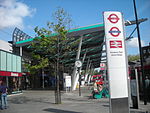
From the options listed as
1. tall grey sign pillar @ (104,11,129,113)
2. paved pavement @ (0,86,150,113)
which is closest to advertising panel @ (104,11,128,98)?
tall grey sign pillar @ (104,11,129,113)

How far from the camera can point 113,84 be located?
7371 mm

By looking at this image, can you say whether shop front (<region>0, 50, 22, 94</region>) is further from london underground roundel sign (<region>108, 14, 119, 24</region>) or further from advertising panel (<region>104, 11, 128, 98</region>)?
london underground roundel sign (<region>108, 14, 119, 24</region>)

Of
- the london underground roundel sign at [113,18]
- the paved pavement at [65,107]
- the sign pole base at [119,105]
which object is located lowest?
the paved pavement at [65,107]

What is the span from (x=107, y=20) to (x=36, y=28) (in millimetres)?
7659

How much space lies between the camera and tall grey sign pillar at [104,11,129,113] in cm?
734

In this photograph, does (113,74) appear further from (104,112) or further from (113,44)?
(104,112)

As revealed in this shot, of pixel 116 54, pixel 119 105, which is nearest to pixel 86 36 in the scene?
pixel 116 54

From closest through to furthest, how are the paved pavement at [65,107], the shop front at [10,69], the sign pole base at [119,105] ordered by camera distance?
the sign pole base at [119,105]
the paved pavement at [65,107]
the shop front at [10,69]

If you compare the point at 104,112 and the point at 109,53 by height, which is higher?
the point at 109,53

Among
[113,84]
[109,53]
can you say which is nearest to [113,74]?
[113,84]

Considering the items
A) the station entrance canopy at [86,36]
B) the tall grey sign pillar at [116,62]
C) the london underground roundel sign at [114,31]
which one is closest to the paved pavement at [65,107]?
the tall grey sign pillar at [116,62]

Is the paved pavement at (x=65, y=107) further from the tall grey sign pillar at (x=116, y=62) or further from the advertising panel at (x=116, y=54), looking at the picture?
the advertising panel at (x=116, y=54)

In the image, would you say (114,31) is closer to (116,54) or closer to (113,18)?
(113,18)

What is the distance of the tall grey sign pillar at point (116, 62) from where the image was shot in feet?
24.1
